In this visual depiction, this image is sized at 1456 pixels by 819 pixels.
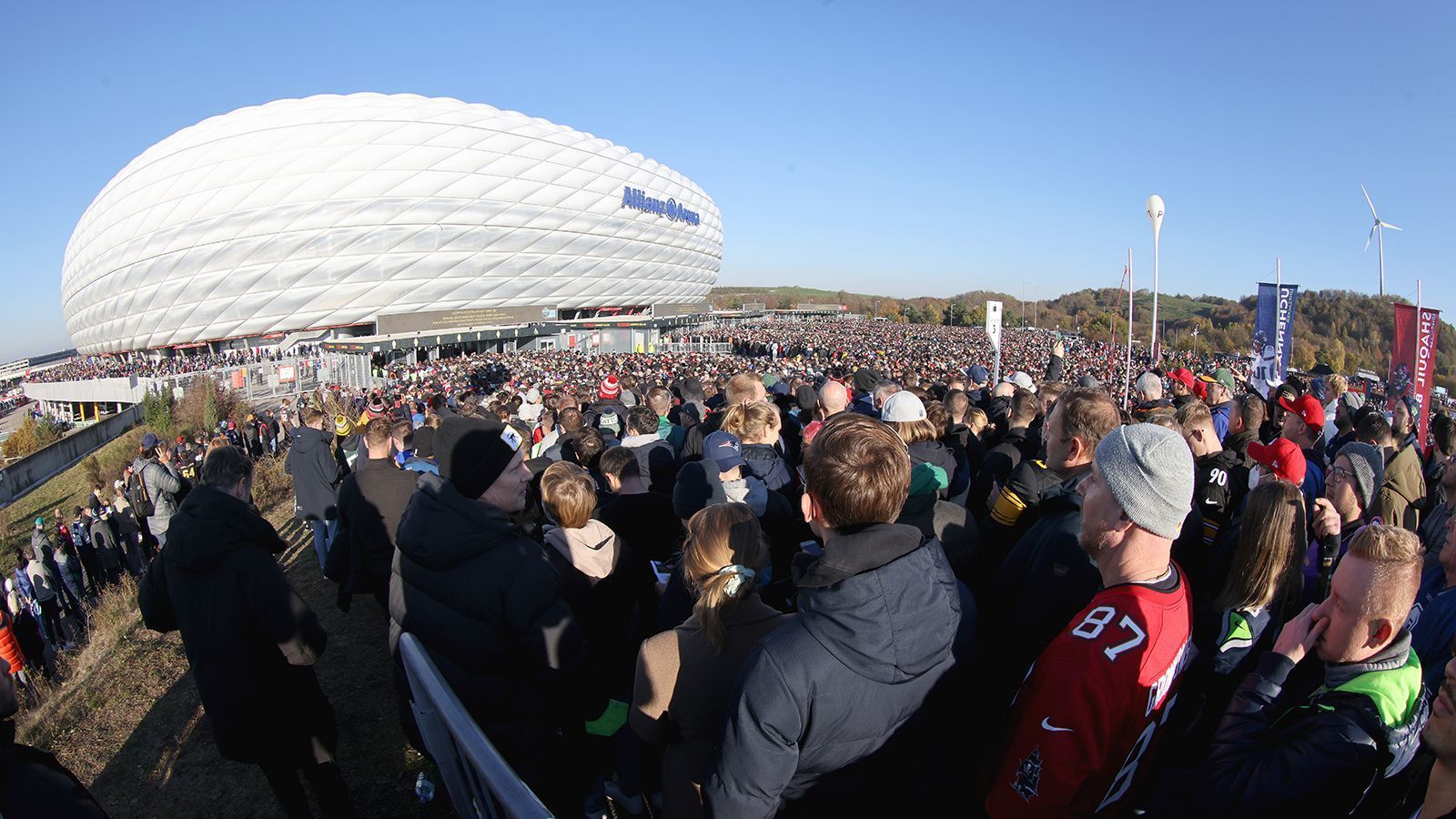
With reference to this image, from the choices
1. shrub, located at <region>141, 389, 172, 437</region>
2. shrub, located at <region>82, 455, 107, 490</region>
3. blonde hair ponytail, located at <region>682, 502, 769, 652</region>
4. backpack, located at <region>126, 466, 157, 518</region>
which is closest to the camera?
blonde hair ponytail, located at <region>682, 502, 769, 652</region>

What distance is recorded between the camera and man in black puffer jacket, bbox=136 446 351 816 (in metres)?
2.51

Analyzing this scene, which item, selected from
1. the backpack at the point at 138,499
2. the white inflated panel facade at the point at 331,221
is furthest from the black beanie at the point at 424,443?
the white inflated panel facade at the point at 331,221

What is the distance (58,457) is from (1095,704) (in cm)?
2953

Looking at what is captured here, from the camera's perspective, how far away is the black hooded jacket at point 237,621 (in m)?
2.50

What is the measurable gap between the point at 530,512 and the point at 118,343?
60.6 meters

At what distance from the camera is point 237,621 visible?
2.53 m

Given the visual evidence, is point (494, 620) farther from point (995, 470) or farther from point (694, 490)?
point (995, 470)

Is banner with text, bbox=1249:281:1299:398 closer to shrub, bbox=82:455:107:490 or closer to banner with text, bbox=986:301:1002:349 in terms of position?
banner with text, bbox=986:301:1002:349

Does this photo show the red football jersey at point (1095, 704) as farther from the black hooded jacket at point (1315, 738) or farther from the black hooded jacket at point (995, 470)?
the black hooded jacket at point (995, 470)

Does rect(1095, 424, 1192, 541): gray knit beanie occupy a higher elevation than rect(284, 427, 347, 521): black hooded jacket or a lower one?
higher

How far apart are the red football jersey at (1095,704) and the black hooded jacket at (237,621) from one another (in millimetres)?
2665

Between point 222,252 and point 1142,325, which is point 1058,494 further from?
point 1142,325

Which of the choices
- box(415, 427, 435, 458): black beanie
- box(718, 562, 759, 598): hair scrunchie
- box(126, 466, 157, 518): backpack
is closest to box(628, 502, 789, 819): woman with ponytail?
box(718, 562, 759, 598): hair scrunchie

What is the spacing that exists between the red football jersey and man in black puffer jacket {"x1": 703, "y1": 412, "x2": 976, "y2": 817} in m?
0.19
